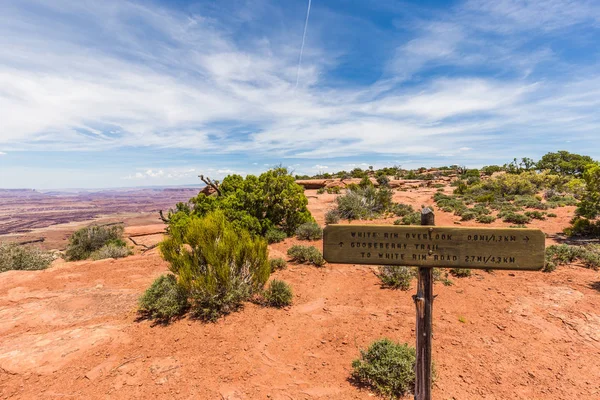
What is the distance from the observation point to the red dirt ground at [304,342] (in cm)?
391

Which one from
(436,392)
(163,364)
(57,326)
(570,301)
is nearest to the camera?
(436,392)

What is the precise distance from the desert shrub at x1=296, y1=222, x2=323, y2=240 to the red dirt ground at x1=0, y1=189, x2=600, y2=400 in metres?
4.52

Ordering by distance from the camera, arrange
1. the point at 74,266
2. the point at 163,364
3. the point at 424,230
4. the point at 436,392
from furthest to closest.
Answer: the point at 74,266
the point at 163,364
the point at 436,392
the point at 424,230

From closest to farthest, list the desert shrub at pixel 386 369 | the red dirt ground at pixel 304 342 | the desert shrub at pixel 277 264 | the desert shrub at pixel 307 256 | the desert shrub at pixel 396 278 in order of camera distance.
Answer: the desert shrub at pixel 386 369 → the red dirt ground at pixel 304 342 → the desert shrub at pixel 396 278 → the desert shrub at pixel 277 264 → the desert shrub at pixel 307 256

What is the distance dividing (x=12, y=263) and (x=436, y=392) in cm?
1445

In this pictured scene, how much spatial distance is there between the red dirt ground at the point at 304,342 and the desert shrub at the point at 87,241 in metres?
6.86

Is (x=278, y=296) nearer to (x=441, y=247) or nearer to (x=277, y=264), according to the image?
(x=277, y=264)

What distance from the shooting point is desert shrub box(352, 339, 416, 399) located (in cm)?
379

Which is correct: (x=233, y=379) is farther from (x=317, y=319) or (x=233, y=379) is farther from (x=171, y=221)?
(x=171, y=221)

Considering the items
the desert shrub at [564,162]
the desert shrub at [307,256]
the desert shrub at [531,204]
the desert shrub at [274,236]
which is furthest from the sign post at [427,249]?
the desert shrub at [564,162]

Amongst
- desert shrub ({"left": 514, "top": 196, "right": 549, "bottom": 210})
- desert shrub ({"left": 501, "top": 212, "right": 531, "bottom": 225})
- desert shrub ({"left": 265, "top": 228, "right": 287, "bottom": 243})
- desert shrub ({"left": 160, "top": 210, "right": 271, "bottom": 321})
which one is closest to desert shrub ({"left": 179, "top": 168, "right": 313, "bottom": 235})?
desert shrub ({"left": 265, "top": 228, "right": 287, "bottom": 243})

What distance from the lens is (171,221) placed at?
13812mm

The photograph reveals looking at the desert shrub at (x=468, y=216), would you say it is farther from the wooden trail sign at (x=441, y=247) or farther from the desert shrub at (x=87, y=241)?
the desert shrub at (x=87, y=241)

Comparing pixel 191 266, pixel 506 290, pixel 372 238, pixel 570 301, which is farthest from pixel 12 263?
pixel 570 301
